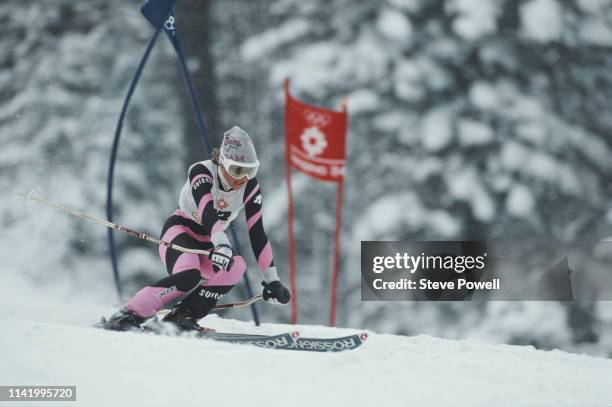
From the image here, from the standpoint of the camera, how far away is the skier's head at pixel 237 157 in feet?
14.2

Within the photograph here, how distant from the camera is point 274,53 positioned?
38.5 ft

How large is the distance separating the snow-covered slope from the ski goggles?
96 cm

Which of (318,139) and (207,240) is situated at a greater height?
(318,139)

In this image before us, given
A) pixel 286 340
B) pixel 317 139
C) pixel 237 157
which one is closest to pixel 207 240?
pixel 237 157


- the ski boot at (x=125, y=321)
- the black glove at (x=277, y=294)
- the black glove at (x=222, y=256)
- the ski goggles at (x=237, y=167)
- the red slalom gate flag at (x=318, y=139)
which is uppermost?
the red slalom gate flag at (x=318, y=139)

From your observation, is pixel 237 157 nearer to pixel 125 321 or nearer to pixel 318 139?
pixel 125 321

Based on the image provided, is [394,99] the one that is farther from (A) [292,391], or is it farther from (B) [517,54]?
(A) [292,391]

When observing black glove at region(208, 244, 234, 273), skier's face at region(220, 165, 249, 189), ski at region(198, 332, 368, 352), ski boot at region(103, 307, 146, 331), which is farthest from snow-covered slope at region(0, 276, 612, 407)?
skier's face at region(220, 165, 249, 189)

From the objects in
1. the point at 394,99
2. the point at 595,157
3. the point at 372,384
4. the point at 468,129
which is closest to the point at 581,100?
the point at 595,157

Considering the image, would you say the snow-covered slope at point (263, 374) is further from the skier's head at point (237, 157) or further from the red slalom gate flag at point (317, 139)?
the red slalom gate flag at point (317, 139)

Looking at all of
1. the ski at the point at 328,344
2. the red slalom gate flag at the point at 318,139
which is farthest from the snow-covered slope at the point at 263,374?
the red slalom gate flag at the point at 318,139

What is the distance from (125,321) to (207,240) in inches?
26.6

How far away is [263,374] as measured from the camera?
365 cm

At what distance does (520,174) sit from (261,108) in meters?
4.08
